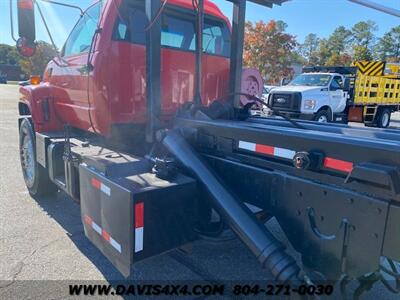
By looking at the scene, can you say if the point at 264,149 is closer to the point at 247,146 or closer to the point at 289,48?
the point at 247,146

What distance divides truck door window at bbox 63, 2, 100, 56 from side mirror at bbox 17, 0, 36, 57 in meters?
0.49

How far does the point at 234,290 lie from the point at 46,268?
1639 mm

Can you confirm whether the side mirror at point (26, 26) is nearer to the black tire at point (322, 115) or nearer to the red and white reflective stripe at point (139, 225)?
the red and white reflective stripe at point (139, 225)

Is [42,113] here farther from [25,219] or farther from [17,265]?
[17,265]

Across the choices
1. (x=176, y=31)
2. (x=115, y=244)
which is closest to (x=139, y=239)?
(x=115, y=244)

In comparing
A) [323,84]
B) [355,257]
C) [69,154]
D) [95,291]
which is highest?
[323,84]

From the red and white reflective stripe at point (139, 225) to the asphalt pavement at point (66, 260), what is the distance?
26 cm

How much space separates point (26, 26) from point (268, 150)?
9.01 feet

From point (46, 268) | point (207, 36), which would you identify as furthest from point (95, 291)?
point (207, 36)

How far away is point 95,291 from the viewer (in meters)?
2.68

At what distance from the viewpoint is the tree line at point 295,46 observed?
36.4 m

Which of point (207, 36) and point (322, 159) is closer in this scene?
point (322, 159)

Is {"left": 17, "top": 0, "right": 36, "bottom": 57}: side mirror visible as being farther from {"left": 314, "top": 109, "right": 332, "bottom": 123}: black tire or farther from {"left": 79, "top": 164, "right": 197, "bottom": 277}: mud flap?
{"left": 314, "top": 109, "right": 332, "bottom": 123}: black tire

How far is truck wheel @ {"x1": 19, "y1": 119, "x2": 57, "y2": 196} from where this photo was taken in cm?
434
